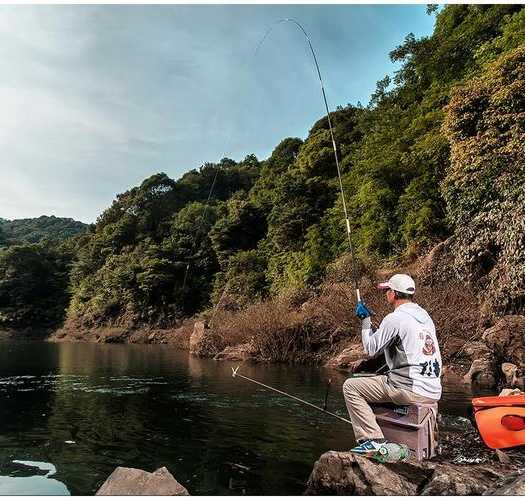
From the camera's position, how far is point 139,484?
4.91 meters

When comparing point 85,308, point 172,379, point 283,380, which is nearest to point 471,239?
point 283,380

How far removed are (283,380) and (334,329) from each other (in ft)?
20.3

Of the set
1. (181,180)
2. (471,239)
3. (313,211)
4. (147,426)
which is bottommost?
(147,426)

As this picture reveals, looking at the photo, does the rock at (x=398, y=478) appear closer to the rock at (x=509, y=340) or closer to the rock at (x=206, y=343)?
the rock at (x=509, y=340)

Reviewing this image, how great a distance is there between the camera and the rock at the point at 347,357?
1888cm

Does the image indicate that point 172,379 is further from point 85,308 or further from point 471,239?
point 85,308

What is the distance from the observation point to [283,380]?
1606 cm

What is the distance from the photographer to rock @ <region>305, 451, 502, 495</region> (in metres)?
4.64

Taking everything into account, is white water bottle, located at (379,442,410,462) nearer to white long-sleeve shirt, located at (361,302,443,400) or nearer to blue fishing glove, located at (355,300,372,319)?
white long-sleeve shirt, located at (361,302,443,400)

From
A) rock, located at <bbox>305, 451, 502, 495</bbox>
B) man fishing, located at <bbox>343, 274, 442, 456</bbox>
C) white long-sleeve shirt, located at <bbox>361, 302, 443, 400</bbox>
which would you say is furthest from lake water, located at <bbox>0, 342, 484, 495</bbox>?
white long-sleeve shirt, located at <bbox>361, 302, 443, 400</bbox>

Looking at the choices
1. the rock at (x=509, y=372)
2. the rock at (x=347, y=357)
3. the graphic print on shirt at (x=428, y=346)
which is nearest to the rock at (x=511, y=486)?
the graphic print on shirt at (x=428, y=346)

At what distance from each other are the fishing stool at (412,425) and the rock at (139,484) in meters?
2.24

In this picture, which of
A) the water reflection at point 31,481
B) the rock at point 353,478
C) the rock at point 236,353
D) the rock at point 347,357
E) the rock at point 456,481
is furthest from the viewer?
the rock at point 236,353

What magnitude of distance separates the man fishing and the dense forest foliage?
8201mm
